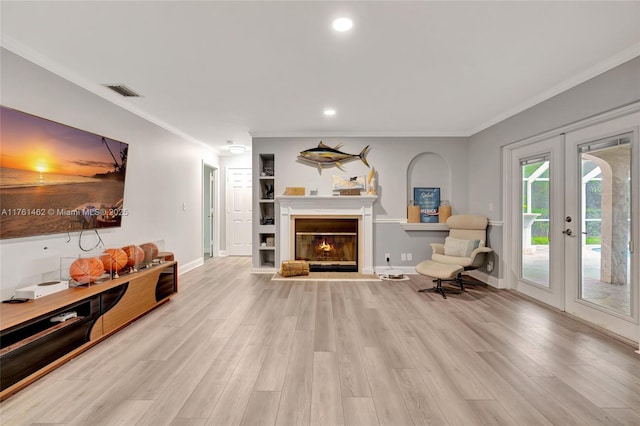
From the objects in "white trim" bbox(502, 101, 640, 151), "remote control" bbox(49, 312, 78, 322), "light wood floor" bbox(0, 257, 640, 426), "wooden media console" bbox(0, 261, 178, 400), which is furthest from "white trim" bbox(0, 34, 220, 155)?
"white trim" bbox(502, 101, 640, 151)

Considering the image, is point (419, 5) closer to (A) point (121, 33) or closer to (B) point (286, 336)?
(A) point (121, 33)

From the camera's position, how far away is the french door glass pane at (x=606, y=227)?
2586 millimetres

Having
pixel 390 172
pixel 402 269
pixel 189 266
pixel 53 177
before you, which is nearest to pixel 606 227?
pixel 402 269

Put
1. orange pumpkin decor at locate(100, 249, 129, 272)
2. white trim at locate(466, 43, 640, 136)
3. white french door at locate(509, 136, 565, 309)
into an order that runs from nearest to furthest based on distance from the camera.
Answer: white trim at locate(466, 43, 640, 136), orange pumpkin decor at locate(100, 249, 129, 272), white french door at locate(509, 136, 565, 309)

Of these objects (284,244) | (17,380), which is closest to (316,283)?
(284,244)

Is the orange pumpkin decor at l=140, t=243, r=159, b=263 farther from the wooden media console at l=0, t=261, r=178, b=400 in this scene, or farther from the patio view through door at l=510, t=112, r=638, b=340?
the patio view through door at l=510, t=112, r=638, b=340

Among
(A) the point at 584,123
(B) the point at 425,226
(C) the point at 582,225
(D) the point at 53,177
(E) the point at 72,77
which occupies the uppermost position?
(E) the point at 72,77

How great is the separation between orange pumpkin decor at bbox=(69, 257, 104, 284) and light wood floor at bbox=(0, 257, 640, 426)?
610 millimetres

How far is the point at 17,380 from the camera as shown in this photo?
1790 millimetres

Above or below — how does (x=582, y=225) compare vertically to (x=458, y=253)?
above

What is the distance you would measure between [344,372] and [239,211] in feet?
17.5

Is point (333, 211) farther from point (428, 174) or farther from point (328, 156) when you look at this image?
point (428, 174)

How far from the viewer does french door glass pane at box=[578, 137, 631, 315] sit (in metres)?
2.59

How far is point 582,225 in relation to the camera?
3.00 metres
